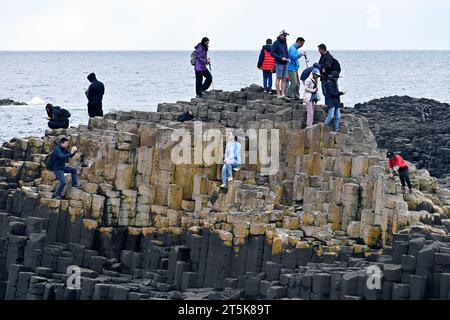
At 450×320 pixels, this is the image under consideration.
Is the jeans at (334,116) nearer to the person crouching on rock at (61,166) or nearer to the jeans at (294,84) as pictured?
the jeans at (294,84)

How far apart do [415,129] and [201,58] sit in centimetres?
3067

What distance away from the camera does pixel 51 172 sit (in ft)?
156

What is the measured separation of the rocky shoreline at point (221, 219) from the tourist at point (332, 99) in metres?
0.44

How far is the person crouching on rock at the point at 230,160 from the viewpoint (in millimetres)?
44875

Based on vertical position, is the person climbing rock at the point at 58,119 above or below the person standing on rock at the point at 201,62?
below

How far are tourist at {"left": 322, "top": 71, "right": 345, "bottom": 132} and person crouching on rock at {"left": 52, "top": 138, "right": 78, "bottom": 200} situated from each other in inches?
281

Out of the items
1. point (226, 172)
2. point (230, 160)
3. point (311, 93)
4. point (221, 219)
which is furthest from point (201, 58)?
point (221, 219)

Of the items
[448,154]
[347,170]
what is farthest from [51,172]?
[448,154]

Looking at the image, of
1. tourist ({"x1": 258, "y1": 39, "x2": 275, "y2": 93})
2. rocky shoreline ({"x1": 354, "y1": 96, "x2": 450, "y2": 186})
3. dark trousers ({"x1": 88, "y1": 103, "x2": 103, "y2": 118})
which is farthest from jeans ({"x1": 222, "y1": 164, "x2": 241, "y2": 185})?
rocky shoreline ({"x1": 354, "y1": 96, "x2": 450, "y2": 186})

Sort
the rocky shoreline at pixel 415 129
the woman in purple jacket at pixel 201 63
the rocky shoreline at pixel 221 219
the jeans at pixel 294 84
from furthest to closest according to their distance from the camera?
1. the rocky shoreline at pixel 415 129
2. the woman in purple jacket at pixel 201 63
3. the jeans at pixel 294 84
4. the rocky shoreline at pixel 221 219

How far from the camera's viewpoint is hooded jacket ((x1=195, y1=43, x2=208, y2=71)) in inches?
2003

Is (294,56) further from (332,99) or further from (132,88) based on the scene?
(132,88)

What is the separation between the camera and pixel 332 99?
4572 centimetres

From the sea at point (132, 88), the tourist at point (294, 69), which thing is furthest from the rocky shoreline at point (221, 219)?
the sea at point (132, 88)
